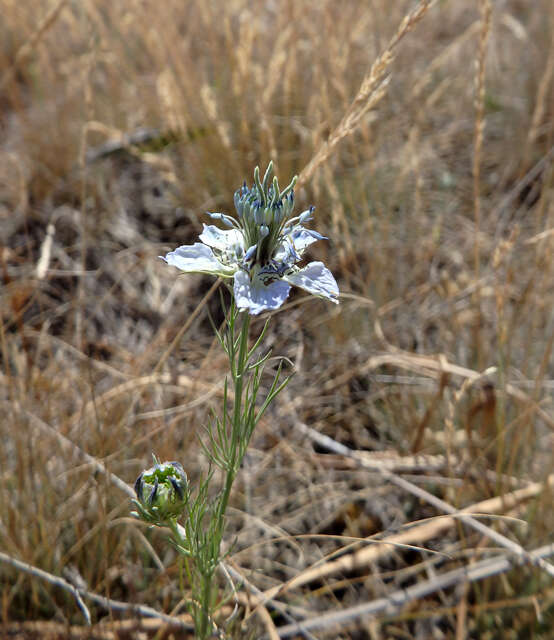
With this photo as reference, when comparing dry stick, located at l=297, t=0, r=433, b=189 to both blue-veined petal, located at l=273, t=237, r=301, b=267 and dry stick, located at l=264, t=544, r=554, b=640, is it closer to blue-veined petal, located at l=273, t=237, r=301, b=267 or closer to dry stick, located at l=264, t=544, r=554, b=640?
blue-veined petal, located at l=273, t=237, r=301, b=267

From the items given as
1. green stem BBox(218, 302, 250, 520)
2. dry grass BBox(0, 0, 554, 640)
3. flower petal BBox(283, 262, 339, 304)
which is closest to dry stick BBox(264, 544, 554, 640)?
dry grass BBox(0, 0, 554, 640)

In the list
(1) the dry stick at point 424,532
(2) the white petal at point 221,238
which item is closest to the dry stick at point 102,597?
(1) the dry stick at point 424,532

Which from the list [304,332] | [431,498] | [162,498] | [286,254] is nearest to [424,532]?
[431,498]

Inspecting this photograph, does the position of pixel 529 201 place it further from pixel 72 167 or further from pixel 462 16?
pixel 72 167

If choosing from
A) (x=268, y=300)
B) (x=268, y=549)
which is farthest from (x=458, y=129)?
(x=268, y=300)

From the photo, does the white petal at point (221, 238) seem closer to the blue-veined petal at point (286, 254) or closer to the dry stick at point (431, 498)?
the blue-veined petal at point (286, 254)

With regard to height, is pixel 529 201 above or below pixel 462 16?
below

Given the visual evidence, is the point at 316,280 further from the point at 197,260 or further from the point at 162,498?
the point at 162,498
